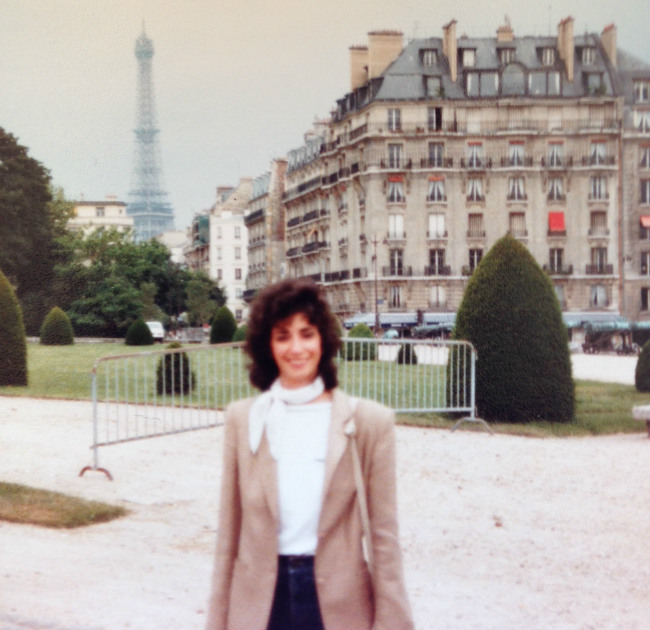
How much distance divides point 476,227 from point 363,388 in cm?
234

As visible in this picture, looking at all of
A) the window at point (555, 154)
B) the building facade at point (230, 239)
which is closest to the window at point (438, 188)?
the window at point (555, 154)

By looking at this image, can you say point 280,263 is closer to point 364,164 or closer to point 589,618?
point 364,164

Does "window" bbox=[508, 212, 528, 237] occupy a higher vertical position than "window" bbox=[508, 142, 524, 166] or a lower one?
lower

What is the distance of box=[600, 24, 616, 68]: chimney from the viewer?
10.2 meters

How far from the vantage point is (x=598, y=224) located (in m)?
10.9

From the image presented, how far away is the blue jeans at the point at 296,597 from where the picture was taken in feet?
8.18

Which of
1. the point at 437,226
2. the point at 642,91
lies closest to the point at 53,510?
the point at 437,226

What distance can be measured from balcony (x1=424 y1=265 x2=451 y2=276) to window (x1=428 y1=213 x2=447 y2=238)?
359mm

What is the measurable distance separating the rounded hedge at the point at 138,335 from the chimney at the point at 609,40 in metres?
5.44

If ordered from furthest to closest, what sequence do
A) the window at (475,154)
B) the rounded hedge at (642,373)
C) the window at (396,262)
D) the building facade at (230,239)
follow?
1. the rounded hedge at (642,373)
2. the window at (475,154)
3. the window at (396,262)
4. the building facade at (230,239)

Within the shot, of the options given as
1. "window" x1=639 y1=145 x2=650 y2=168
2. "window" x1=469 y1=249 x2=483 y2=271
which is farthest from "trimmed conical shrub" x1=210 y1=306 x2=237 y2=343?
"window" x1=639 y1=145 x2=650 y2=168

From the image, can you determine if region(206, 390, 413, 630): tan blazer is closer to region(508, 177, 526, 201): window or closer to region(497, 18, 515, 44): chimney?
region(508, 177, 526, 201): window

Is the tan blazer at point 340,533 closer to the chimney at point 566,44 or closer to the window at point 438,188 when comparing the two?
the window at point 438,188

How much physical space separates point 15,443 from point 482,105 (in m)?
6.36
